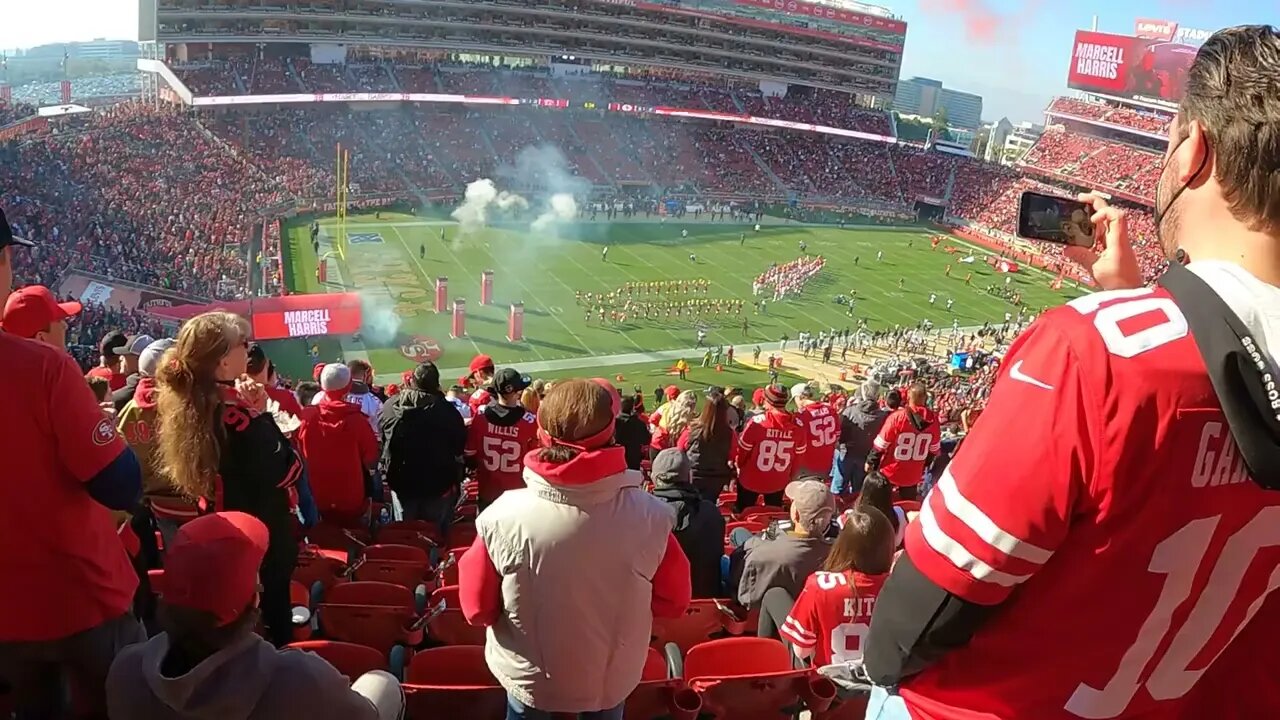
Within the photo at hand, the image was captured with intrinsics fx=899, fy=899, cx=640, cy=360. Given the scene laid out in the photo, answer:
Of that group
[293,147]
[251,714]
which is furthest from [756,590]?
[293,147]

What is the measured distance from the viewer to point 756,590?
4578 millimetres

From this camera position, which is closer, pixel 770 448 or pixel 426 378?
pixel 426 378

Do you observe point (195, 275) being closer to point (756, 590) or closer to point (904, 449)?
point (904, 449)

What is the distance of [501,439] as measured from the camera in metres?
6.46

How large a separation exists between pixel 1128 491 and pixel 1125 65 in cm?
7279

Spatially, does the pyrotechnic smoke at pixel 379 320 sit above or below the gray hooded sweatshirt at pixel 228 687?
below

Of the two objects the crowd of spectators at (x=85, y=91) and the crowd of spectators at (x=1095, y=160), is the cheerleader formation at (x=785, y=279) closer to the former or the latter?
the crowd of spectators at (x=1095, y=160)

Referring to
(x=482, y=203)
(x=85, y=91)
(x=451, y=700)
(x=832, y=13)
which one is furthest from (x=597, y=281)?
(x=85, y=91)

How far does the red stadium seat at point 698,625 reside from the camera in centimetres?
459

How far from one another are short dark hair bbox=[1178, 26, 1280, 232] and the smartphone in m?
0.66

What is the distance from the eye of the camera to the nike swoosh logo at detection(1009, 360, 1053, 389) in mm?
1341

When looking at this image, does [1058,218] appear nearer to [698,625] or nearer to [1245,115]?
[1245,115]

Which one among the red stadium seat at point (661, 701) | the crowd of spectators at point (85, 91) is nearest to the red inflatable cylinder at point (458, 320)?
the red stadium seat at point (661, 701)

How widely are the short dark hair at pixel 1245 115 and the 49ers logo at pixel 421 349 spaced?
24740 mm
